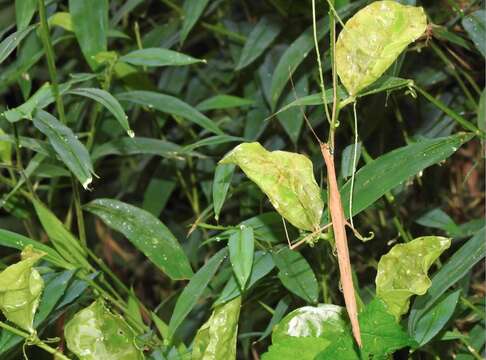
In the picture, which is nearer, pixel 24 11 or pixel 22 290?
pixel 22 290

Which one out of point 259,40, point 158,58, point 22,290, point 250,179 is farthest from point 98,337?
point 259,40

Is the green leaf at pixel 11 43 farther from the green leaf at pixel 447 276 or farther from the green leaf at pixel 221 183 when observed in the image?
the green leaf at pixel 447 276

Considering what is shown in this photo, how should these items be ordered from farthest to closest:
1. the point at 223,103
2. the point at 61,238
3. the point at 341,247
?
the point at 223,103
the point at 61,238
the point at 341,247

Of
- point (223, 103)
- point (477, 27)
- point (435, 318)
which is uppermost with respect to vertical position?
point (477, 27)

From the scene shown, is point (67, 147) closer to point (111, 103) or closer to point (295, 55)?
point (111, 103)

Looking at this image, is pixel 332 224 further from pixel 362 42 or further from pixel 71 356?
pixel 71 356
